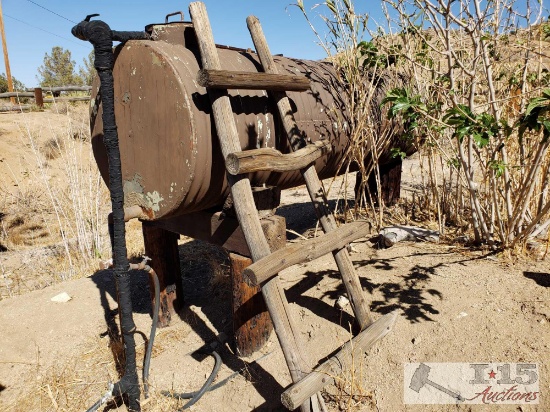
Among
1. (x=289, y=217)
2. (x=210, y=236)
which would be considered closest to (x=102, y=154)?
(x=210, y=236)

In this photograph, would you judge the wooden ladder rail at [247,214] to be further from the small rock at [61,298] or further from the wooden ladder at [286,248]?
the small rock at [61,298]

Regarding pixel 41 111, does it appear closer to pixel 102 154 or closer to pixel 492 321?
pixel 102 154

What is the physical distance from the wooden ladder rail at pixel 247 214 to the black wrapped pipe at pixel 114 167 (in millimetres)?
502

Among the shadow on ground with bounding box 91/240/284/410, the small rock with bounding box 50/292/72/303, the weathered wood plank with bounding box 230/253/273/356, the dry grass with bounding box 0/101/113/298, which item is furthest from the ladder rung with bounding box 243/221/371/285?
the dry grass with bounding box 0/101/113/298

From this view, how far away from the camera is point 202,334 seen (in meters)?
3.34

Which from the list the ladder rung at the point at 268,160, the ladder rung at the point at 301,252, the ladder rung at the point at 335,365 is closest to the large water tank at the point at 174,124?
the ladder rung at the point at 268,160

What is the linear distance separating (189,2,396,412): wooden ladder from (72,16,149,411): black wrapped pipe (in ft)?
1.69

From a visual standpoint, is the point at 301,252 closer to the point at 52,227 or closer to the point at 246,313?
the point at 246,313

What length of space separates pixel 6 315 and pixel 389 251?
3.64 meters

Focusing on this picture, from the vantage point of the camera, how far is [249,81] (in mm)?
2512

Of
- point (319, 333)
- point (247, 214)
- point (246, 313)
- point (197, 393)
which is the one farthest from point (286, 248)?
point (197, 393)

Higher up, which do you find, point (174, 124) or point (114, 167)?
point (174, 124)

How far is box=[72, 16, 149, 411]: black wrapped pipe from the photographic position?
2.12m

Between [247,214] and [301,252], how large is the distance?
16.1 inches
